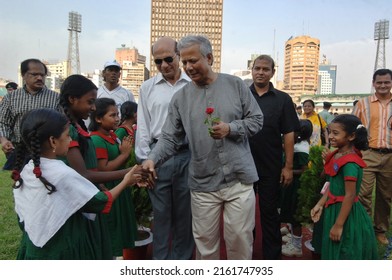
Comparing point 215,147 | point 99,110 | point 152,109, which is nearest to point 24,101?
point 99,110

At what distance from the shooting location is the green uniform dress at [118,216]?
2.88 m

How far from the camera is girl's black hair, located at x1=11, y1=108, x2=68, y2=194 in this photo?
1.81 metres

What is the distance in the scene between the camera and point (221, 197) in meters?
2.40

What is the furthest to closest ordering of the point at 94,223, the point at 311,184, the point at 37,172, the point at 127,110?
the point at 127,110
the point at 311,184
the point at 94,223
the point at 37,172

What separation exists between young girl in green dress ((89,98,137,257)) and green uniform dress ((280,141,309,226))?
1.71m

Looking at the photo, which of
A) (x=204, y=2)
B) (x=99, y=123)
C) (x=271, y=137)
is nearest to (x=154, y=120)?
(x=99, y=123)

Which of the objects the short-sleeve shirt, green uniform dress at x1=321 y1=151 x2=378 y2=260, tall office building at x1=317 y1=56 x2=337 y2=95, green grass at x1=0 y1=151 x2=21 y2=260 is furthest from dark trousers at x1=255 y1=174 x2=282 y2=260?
tall office building at x1=317 y1=56 x2=337 y2=95

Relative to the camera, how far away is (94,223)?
224 cm

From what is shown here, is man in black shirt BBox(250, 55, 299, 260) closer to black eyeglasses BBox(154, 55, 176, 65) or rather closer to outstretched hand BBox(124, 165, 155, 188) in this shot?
black eyeglasses BBox(154, 55, 176, 65)

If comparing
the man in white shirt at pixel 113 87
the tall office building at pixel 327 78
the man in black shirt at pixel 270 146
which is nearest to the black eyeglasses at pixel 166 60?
the man in black shirt at pixel 270 146

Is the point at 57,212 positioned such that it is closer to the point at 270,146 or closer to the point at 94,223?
the point at 94,223

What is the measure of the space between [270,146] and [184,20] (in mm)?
58015

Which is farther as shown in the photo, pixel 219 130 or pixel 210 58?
pixel 210 58
